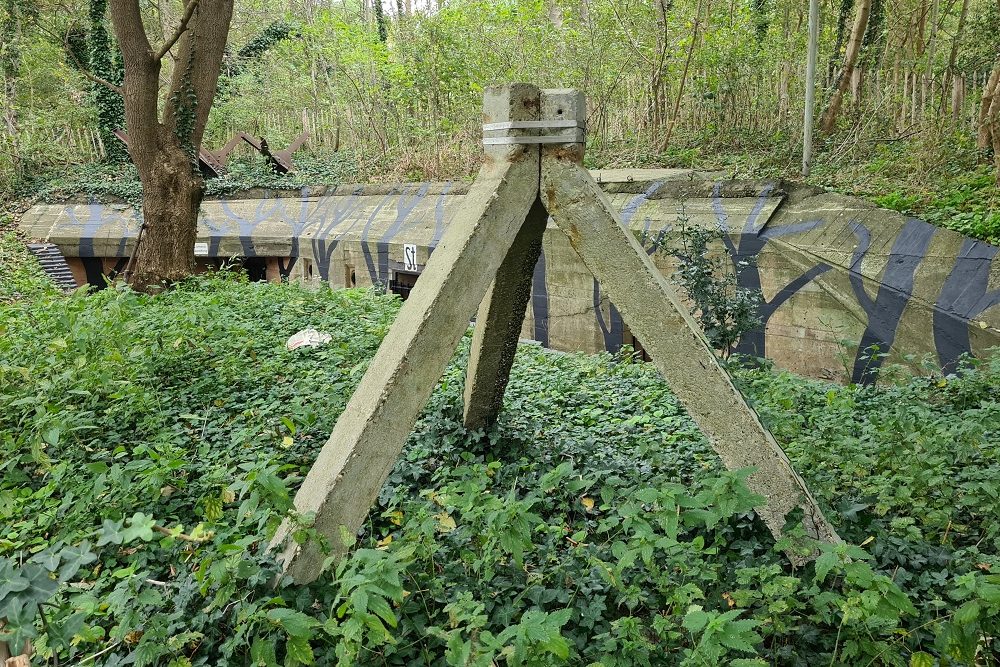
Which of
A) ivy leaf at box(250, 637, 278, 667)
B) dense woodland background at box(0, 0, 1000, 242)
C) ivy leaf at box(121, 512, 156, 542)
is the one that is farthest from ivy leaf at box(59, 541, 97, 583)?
dense woodland background at box(0, 0, 1000, 242)

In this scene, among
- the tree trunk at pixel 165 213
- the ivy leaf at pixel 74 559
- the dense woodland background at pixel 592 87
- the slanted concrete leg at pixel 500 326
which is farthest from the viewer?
the dense woodland background at pixel 592 87

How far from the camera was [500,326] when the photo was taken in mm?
3863

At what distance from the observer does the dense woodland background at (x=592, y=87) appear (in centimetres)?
952

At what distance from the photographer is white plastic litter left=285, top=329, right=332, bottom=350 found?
229 inches

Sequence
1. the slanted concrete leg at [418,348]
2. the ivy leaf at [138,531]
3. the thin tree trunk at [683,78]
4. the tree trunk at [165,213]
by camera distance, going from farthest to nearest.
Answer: the thin tree trunk at [683,78] < the tree trunk at [165,213] < the slanted concrete leg at [418,348] < the ivy leaf at [138,531]

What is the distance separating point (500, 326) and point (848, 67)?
953 centimetres

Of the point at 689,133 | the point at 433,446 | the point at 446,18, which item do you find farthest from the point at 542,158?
the point at 446,18

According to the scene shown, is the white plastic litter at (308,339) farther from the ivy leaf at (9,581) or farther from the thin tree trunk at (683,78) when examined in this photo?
the thin tree trunk at (683,78)

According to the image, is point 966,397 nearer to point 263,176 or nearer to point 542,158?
point 542,158

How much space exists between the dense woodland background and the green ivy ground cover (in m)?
5.16

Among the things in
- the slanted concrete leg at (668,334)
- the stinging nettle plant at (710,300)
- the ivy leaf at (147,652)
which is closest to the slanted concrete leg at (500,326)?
the slanted concrete leg at (668,334)

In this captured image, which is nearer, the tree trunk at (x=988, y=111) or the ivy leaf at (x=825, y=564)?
the ivy leaf at (x=825, y=564)

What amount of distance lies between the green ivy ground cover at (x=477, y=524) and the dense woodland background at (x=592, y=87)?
16.9 feet

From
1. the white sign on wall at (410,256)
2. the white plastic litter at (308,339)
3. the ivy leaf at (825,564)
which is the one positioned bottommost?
the white sign on wall at (410,256)
